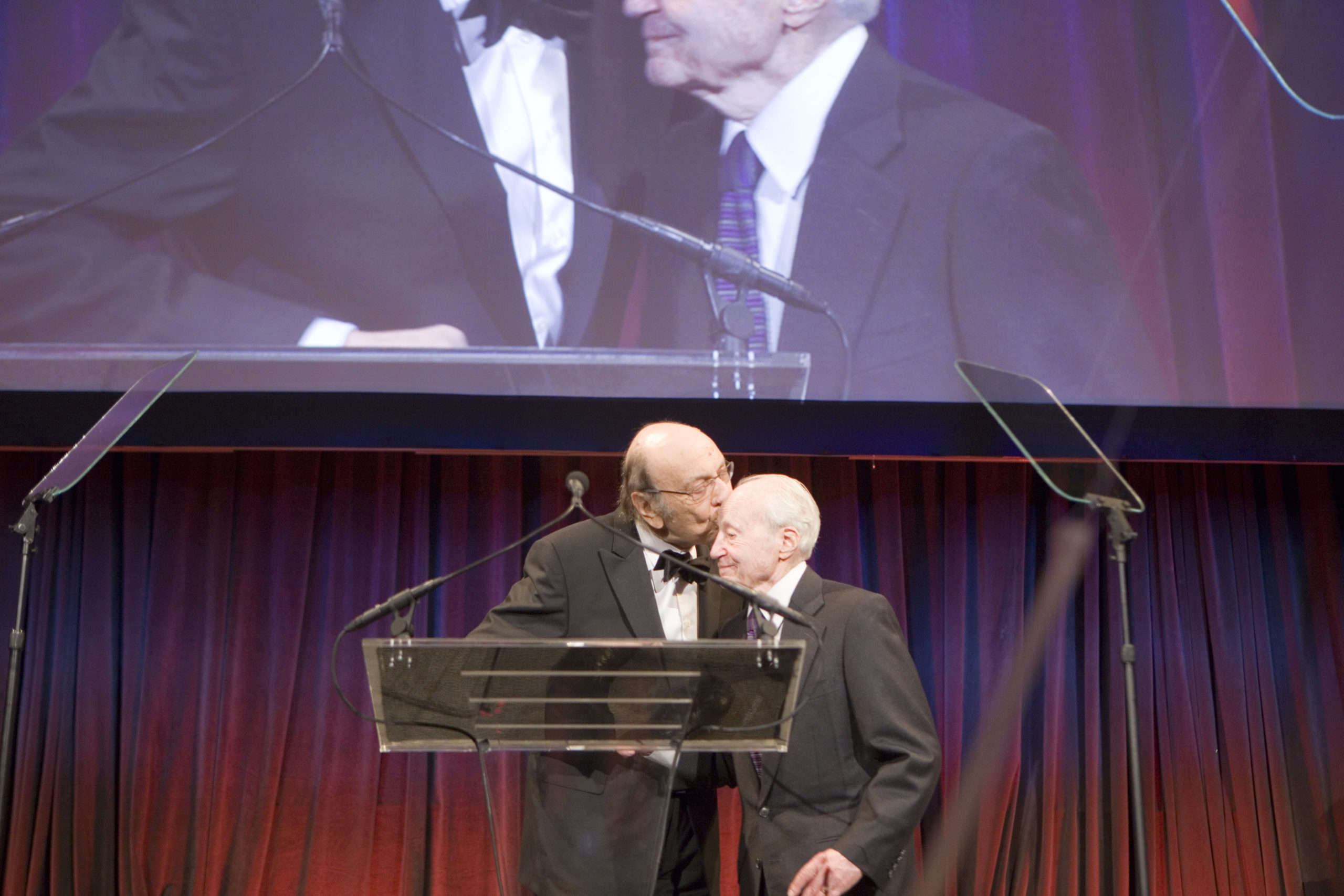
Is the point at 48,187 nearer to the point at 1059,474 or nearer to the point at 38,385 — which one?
the point at 38,385

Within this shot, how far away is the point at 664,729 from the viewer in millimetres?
1891

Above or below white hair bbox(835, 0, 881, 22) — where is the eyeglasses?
below

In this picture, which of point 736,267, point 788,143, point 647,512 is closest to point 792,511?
point 647,512

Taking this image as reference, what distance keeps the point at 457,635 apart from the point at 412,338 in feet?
3.84

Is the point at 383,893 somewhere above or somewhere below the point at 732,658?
below

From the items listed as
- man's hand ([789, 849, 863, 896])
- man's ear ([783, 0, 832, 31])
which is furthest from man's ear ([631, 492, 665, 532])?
man's ear ([783, 0, 832, 31])

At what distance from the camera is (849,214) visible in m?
3.49

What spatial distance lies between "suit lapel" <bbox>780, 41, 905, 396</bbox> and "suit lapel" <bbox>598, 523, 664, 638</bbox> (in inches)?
39.4

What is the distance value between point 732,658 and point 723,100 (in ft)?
7.35

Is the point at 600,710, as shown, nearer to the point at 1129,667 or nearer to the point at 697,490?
the point at 697,490

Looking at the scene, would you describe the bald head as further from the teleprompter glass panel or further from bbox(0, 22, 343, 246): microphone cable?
bbox(0, 22, 343, 246): microphone cable

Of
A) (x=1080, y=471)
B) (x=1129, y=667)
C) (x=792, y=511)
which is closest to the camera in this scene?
(x=1129, y=667)

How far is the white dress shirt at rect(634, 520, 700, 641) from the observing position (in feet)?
8.40

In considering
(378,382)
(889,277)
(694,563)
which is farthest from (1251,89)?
(378,382)
